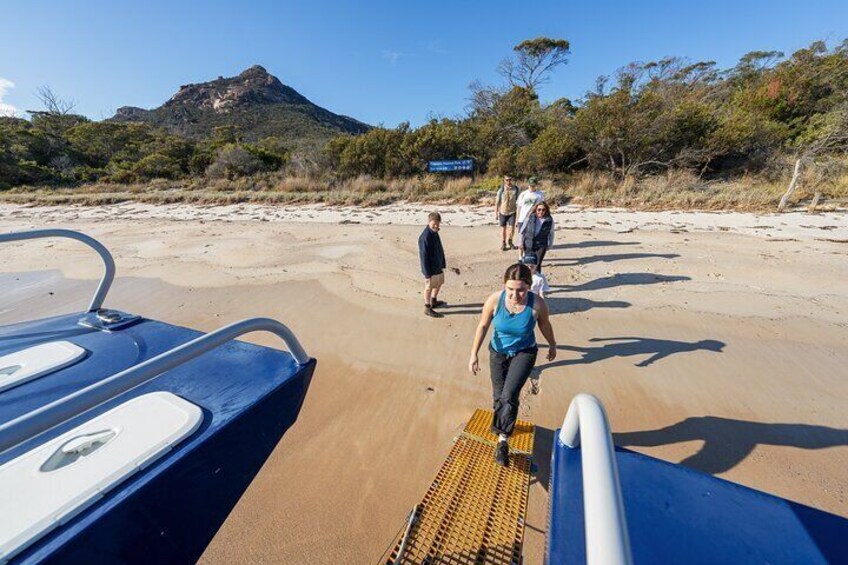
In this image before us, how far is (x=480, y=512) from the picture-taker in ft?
7.05

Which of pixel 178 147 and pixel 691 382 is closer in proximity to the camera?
pixel 691 382

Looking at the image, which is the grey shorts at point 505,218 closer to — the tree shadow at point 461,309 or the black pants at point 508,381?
the tree shadow at point 461,309

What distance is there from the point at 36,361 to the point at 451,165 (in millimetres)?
18017

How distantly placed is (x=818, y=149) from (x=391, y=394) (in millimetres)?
20579

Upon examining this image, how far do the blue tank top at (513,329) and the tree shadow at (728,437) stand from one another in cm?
148

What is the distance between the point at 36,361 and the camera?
207cm

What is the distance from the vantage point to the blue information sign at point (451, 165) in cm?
1808

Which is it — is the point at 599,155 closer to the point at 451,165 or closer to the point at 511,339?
the point at 451,165

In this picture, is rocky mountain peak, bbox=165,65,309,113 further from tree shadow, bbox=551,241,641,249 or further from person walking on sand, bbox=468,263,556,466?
person walking on sand, bbox=468,263,556,466

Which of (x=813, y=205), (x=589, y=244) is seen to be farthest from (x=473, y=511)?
(x=813, y=205)

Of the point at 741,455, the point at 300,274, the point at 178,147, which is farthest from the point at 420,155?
the point at 178,147

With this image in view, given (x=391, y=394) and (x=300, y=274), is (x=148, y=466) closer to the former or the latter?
(x=391, y=394)

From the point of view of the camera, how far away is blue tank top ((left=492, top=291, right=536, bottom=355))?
8.41 feet

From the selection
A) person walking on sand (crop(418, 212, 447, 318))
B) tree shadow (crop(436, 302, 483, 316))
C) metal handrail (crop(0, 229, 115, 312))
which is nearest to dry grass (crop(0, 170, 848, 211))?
tree shadow (crop(436, 302, 483, 316))
